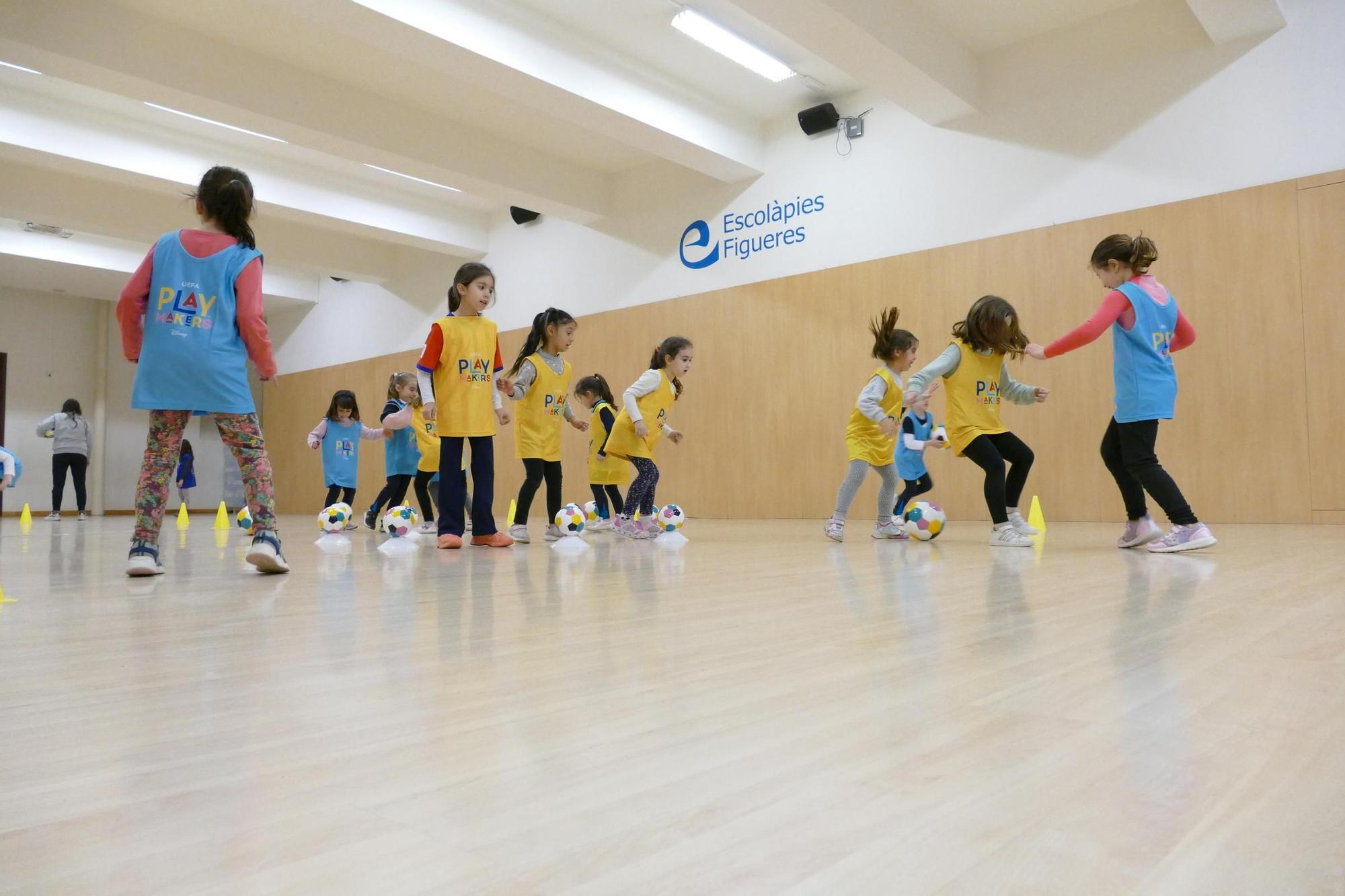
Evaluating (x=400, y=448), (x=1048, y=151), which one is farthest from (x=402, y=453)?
(x=1048, y=151)

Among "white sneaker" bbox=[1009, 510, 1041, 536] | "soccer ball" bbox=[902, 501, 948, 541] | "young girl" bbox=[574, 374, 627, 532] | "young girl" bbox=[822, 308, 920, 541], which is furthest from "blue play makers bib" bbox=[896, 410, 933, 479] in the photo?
"young girl" bbox=[574, 374, 627, 532]

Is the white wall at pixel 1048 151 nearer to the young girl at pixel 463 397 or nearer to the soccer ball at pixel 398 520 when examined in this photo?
the young girl at pixel 463 397

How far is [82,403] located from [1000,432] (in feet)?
50.8

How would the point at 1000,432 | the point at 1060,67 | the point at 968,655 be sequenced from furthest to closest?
1. the point at 1060,67
2. the point at 1000,432
3. the point at 968,655

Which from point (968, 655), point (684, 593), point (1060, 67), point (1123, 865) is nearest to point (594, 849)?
point (1123, 865)

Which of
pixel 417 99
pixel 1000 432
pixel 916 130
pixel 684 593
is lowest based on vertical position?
pixel 684 593

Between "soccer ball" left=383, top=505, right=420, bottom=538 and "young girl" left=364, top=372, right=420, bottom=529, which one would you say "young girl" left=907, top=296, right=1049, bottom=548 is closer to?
"soccer ball" left=383, top=505, right=420, bottom=538

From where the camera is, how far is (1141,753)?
0.89 m

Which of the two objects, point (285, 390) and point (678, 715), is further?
point (285, 390)

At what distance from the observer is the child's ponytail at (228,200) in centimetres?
307

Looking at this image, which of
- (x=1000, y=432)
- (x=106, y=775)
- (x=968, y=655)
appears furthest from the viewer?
(x=1000, y=432)

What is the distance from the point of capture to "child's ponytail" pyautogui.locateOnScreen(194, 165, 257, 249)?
3.07 meters

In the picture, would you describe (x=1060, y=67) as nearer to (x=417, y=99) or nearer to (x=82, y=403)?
(x=417, y=99)

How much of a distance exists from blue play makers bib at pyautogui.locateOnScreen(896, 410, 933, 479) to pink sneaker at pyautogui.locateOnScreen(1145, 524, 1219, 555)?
2448 millimetres
